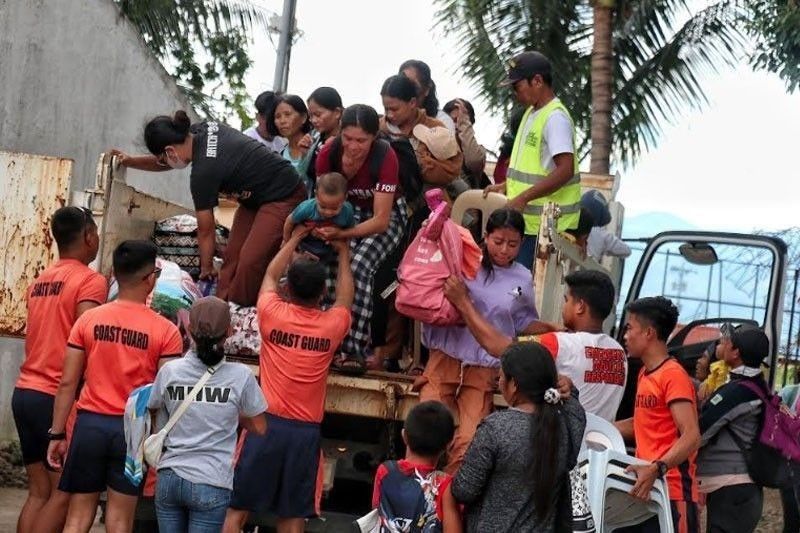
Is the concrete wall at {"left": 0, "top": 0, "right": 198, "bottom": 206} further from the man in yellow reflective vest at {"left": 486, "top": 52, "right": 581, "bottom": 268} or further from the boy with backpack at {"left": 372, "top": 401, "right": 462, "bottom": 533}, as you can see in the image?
the boy with backpack at {"left": 372, "top": 401, "right": 462, "bottom": 533}

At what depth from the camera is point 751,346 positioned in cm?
705

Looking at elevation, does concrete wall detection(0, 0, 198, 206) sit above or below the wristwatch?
above

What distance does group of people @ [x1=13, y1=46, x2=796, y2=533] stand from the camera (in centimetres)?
514

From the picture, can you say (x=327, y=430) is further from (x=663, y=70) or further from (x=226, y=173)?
(x=663, y=70)

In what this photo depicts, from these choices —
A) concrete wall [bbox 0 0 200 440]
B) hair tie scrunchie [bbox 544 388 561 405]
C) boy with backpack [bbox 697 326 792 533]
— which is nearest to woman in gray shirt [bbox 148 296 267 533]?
hair tie scrunchie [bbox 544 388 561 405]

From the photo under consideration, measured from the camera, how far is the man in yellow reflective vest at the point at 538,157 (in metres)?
7.31

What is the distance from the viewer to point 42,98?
11914 mm

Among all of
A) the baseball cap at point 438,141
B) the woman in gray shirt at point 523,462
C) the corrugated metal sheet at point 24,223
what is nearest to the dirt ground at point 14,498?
the corrugated metal sheet at point 24,223

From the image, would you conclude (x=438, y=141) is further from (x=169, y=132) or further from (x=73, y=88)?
(x=73, y=88)

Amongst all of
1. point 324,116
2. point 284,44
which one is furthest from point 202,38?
point 324,116

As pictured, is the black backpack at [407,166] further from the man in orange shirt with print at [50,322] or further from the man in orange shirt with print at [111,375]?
the man in orange shirt with print at [111,375]

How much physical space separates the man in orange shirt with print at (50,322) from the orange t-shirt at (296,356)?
0.89 metres

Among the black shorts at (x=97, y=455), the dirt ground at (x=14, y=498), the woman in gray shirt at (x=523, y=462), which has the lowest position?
the dirt ground at (x=14, y=498)

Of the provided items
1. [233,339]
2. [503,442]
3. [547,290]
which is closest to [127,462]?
[233,339]
